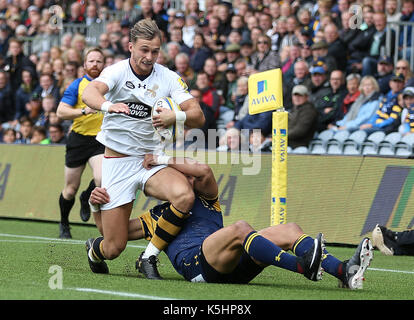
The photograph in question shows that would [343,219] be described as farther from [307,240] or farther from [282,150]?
[307,240]

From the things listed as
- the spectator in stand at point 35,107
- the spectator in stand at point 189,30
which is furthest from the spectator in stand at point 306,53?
the spectator in stand at point 35,107

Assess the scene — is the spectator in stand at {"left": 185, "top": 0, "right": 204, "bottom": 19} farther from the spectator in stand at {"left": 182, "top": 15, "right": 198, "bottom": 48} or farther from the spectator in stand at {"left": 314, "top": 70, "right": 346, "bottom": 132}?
the spectator in stand at {"left": 314, "top": 70, "right": 346, "bottom": 132}

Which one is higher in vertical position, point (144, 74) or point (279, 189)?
point (144, 74)

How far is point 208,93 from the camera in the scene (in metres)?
15.6

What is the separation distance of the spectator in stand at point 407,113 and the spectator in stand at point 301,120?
4.76 feet

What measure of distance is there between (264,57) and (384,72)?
2486 millimetres

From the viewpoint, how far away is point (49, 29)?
21.9m

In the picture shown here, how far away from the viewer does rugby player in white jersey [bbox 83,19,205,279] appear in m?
7.23

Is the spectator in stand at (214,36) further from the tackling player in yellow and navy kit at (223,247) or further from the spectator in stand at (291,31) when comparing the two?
the tackling player in yellow and navy kit at (223,247)

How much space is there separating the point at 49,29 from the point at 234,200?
11.4 metres

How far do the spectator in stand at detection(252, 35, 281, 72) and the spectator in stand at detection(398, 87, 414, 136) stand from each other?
307 cm

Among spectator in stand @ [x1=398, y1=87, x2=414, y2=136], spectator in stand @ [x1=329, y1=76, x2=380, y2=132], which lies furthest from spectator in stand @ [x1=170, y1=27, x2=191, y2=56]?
spectator in stand @ [x1=398, y1=87, x2=414, y2=136]
